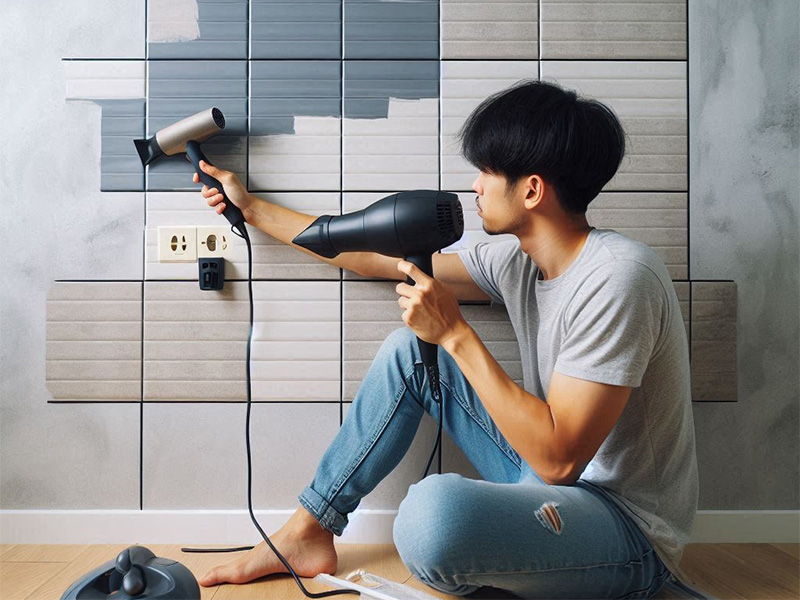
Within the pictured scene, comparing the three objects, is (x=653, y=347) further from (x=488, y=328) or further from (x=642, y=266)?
(x=488, y=328)

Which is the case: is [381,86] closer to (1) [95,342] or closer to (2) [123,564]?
(1) [95,342]

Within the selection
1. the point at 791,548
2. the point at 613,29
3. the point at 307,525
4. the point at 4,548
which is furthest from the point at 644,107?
the point at 4,548

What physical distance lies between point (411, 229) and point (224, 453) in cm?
77

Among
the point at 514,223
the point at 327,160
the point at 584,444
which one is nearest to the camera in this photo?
the point at 584,444

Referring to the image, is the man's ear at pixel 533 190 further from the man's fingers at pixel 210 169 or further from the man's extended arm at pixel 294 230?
the man's fingers at pixel 210 169

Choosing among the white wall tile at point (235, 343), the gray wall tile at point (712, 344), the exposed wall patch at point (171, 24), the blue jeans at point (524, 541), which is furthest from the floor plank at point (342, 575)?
the exposed wall patch at point (171, 24)

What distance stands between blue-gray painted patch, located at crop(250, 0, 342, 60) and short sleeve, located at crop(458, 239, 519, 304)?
0.59m

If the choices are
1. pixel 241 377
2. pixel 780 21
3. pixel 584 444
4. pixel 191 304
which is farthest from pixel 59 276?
pixel 780 21

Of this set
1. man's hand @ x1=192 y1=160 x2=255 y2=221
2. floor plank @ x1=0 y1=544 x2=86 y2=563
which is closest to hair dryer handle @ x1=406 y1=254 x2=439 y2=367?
man's hand @ x1=192 y1=160 x2=255 y2=221

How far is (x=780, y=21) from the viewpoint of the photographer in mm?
1556

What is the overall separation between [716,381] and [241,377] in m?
1.17

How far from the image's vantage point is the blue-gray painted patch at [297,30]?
153cm

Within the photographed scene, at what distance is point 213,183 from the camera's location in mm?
1463

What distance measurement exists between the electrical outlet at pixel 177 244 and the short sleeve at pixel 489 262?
65 centimetres
